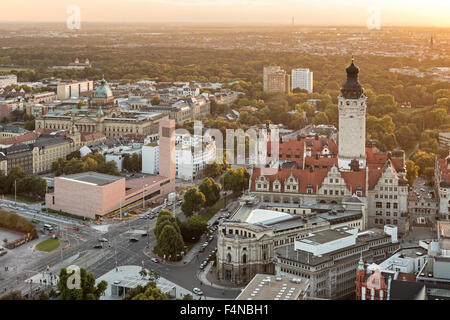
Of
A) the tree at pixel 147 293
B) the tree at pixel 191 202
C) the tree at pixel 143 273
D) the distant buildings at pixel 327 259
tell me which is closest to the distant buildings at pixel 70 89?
the tree at pixel 191 202

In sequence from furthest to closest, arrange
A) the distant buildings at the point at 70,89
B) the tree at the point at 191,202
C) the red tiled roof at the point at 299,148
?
the distant buildings at the point at 70,89 < the red tiled roof at the point at 299,148 < the tree at the point at 191,202

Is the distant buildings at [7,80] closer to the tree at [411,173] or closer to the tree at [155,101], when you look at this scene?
the tree at [155,101]

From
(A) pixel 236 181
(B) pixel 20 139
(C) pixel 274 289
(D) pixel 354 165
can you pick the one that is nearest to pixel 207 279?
(C) pixel 274 289

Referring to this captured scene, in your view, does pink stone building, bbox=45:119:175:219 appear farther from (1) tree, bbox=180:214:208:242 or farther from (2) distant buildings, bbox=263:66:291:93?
(2) distant buildings, bbox=263:66:291:93

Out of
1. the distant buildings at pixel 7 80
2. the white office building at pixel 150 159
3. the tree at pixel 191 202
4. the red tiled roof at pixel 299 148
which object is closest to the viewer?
the tree at pixel 191 202

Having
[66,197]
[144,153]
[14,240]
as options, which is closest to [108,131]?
[144,153]

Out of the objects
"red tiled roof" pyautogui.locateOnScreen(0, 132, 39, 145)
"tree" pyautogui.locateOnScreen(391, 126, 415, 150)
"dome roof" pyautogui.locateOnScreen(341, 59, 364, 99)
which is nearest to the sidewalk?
"dome roof" pyautogui.locateOnScreen(341, 59, 364, 99)

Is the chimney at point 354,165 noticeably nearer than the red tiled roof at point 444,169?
Yes

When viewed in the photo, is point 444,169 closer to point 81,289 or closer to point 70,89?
point 81,289
